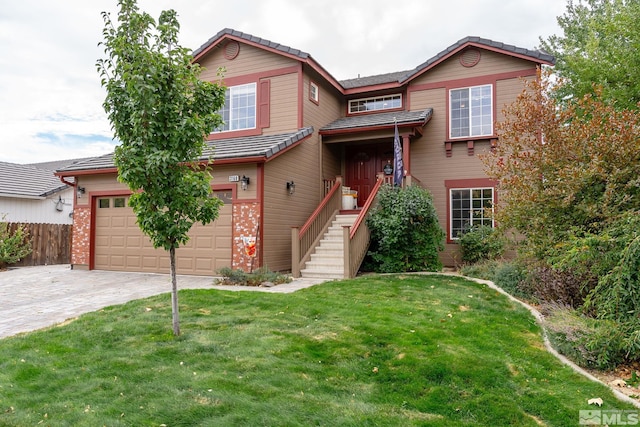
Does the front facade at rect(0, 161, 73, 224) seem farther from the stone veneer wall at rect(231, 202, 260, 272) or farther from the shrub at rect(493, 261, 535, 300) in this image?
the shrub at rect(493, 261, 535, 300)

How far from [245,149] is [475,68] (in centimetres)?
741

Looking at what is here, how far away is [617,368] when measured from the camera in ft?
14.0

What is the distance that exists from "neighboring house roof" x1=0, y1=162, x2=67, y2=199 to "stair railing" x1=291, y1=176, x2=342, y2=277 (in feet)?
42.5

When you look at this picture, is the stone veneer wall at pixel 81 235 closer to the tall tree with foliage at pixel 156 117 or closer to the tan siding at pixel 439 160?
the tall tree with foliage at pixel 156 117

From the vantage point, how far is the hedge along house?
1064 centimetres

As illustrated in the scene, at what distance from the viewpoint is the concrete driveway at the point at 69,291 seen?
640cm

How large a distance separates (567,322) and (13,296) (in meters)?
9.70

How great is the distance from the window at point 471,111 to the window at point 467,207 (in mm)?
1704

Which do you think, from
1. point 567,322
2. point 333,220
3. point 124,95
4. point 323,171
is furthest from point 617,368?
point 323,171

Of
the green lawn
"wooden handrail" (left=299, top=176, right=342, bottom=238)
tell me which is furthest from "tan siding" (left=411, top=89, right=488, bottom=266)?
the green lawn

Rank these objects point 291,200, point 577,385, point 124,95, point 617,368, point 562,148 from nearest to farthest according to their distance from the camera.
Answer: point 577,385 → point 617,368 → point 124,95 → point 562,148 → point 291,200

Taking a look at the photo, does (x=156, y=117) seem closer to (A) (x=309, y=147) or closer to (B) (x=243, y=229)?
(B) (x=243, y=229)

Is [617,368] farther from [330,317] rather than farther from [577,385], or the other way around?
[330,317]

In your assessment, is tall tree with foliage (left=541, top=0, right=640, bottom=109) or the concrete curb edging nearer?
the concrete curb edging
